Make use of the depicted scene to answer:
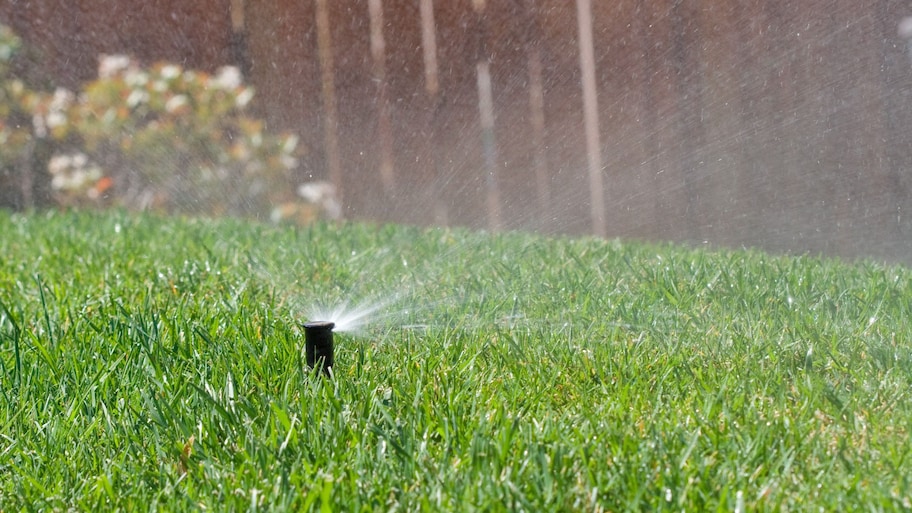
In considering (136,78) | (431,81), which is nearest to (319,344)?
(431,81)

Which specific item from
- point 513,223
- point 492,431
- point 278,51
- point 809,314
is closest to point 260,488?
point 492,431

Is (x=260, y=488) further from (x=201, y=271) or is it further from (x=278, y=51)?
(x=278, y=51)

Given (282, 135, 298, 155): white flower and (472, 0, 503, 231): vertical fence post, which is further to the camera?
(282, 135, 298, 155): white flower

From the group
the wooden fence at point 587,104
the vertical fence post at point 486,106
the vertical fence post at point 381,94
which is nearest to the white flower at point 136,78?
the wooden fence at point 587,104

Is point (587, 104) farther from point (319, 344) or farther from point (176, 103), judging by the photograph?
point (319, 344)

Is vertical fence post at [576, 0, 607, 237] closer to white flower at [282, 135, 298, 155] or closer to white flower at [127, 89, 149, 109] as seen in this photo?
white flower at [282, 135, 298, 155]

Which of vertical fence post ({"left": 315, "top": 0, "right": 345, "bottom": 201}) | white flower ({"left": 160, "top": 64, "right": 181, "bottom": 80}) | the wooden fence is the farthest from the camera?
white flower ({"left": 160, "top": 64, "right": 181, "bottom": 80})

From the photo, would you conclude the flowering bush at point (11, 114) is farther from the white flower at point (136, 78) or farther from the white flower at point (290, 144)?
the white flower at point (290, 144)

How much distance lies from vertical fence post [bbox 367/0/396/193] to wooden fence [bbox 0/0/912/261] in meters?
0.01

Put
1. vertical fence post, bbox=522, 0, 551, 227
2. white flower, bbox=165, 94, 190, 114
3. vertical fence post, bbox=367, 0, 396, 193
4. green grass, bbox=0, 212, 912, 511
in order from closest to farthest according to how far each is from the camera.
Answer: green grass, bbox=0, 212, 912, 511
vertical fence post, bbox=522, 0, 551, 227
vertical fence post, bbox=367, 0, 396, 193
white flower, bbox=165, 94, 190, 114

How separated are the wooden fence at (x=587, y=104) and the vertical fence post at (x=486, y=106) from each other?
0.05 ft

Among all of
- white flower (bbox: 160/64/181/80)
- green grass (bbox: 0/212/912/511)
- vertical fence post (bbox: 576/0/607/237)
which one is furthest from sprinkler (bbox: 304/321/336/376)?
white flower (bbox: 160/64/181/80)

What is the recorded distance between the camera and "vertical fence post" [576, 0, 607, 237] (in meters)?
4.18

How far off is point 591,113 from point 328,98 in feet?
5.22
